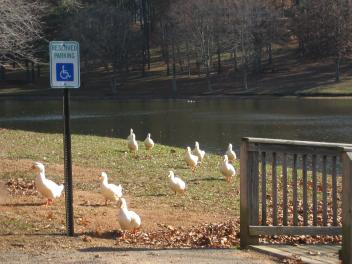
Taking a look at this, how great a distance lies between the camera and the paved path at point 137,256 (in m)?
7.52

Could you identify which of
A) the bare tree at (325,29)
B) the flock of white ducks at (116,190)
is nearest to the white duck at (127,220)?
the flock of white ducks at (116,190)

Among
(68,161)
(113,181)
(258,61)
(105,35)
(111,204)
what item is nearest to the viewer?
(68,161)

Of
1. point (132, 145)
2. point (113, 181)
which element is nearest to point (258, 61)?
point (132, 145)

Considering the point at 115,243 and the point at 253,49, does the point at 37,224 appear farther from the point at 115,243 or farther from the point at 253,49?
the point at 253,49

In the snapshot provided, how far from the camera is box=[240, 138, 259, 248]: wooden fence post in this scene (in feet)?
27.2

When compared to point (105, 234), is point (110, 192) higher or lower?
higher

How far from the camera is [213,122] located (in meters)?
40.2

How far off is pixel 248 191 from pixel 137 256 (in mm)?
1570

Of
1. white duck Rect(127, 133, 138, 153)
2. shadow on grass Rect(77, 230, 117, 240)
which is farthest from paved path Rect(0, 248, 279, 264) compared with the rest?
white duck Rect(127, 133, 138, 153)

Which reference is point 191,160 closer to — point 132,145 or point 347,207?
point 132,145

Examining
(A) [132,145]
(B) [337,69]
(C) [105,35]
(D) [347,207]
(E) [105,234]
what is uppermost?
(C) [105,35]

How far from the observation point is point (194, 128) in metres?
37.3

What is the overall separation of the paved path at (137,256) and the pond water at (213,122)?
1899 centimetres

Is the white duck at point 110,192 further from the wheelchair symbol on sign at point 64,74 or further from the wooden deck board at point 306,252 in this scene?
the wooden deck board at point 306,252
